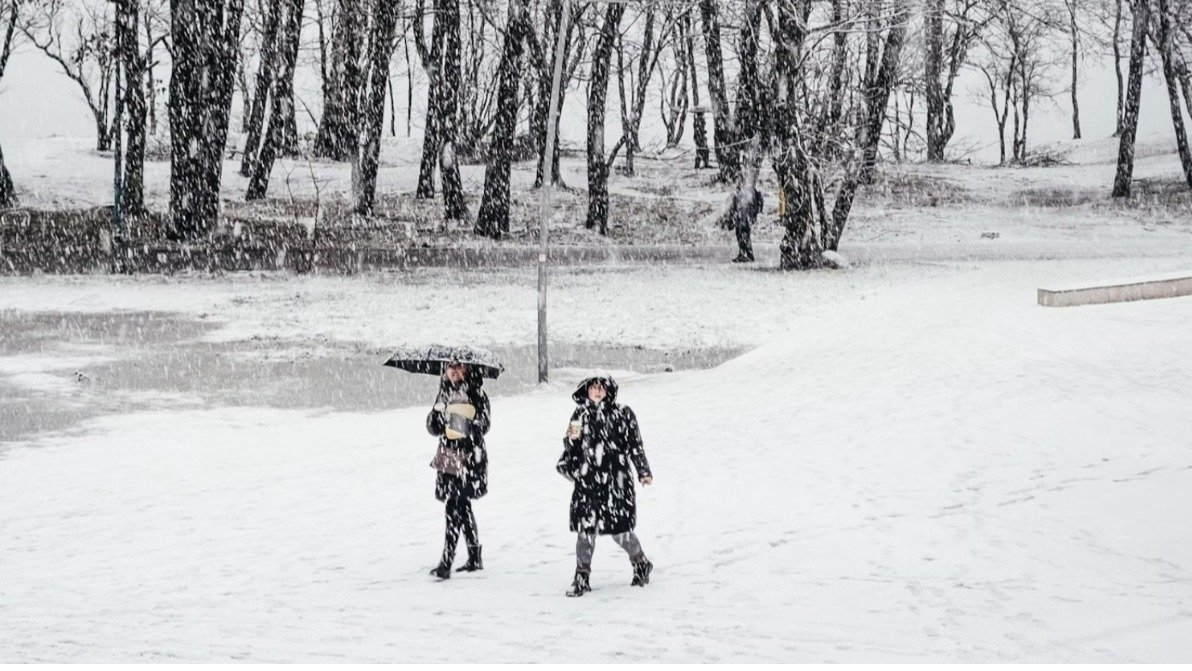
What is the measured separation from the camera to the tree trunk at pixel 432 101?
129 feet

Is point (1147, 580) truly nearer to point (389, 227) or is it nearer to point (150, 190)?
point (389, 227)

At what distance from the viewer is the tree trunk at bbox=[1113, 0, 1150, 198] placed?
144ft

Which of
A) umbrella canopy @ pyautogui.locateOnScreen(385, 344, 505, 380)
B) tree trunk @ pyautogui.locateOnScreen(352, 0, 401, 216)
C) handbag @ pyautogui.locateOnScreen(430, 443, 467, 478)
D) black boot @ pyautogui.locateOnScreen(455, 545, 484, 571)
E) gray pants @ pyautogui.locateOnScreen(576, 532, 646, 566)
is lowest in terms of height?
black boot @ pyautogui.locateOnScreen(455, 545, 484, 571)

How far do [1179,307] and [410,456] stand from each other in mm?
12459

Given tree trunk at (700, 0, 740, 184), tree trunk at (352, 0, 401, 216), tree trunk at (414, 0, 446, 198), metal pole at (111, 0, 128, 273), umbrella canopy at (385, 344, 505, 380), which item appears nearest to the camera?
umbrella canopy at (385, 344, 505, 380)

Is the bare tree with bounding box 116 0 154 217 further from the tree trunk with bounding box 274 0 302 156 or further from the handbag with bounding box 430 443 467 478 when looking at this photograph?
the handbag with bounding box 430 443 467 478

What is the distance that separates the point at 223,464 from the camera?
1404 cm

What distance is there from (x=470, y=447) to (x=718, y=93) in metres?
33.5

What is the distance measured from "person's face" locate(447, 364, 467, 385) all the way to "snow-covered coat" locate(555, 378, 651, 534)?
0.85 m

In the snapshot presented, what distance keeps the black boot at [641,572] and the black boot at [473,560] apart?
1165mm

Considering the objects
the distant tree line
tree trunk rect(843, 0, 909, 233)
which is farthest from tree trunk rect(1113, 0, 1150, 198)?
tree trunk rect(843, 0, 909, 233)

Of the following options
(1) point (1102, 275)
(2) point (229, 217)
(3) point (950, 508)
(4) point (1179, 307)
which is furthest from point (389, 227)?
(3) point (950, 508)

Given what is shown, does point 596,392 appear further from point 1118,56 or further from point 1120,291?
point 1118,56

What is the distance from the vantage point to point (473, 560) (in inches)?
371
